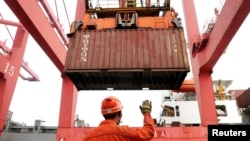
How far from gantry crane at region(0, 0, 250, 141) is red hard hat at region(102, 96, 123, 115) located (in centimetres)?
551

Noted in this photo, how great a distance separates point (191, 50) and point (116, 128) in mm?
9223

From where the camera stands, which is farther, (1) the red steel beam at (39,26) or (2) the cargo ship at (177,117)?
(2) the cargo ship at (177,117)

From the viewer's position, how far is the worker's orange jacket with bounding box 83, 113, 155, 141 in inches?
97.4

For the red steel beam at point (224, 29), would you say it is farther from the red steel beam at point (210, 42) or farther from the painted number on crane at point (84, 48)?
the painted number on crane at point (84, 48)

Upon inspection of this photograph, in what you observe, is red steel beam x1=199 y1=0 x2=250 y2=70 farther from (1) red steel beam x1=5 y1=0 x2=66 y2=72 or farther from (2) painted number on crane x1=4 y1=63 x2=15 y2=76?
(2) painted number on crane x1=4 y1=63 x2=15 y2=76

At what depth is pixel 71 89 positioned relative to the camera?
10766 mm

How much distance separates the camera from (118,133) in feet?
8.15

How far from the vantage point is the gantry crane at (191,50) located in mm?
7652

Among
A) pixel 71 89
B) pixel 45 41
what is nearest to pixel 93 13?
pixel 45 41

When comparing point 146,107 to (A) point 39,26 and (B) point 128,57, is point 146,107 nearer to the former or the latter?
(B) point 128,57

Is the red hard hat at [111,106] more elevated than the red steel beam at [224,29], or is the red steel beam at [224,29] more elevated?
the red steel beam at [224,29]

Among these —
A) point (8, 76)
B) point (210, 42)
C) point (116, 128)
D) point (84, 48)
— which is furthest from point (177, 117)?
point (116, 128)

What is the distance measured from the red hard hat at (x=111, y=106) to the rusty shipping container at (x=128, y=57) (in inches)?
152

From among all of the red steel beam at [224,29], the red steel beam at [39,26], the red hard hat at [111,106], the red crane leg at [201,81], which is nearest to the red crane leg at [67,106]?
the red steel beam at [39,26]
